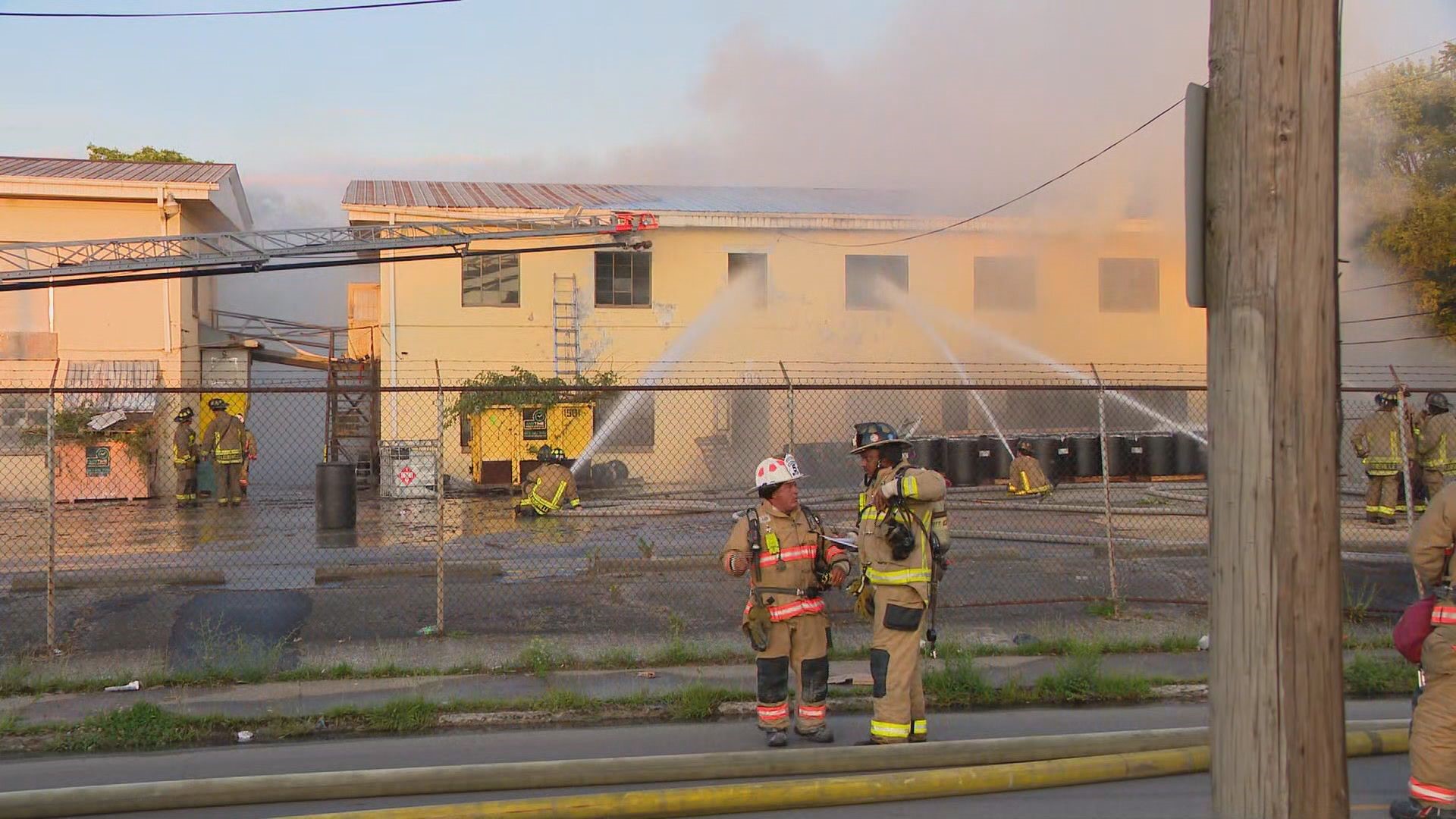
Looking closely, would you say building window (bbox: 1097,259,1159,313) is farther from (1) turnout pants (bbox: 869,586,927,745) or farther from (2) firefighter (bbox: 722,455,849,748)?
(1) turnout pants (bbox: 869,586,927,745)

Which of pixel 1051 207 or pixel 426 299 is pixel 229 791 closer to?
pixel 426 299

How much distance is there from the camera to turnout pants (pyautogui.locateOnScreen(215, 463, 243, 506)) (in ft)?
56.9

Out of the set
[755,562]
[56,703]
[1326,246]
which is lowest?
[56,703]

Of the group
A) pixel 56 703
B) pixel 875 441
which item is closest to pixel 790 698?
pixel 875 441

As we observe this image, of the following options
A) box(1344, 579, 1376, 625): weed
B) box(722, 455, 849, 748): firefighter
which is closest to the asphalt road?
box(722, 455, 849, 748): firefighter

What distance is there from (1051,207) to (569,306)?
10.9m

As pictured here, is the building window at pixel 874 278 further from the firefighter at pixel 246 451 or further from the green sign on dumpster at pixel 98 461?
the green sign on dumpster at pixel 98 461

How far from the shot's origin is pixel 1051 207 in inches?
1003

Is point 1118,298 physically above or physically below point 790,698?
above

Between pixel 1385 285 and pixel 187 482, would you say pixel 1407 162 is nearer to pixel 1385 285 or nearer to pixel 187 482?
pixel 1385 285

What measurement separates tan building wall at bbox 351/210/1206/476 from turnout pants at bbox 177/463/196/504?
178 inches

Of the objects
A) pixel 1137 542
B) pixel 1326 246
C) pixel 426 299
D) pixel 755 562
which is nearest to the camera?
pixel 1326 246

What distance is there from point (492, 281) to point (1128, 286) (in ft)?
47.6

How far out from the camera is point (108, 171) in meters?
22.8
